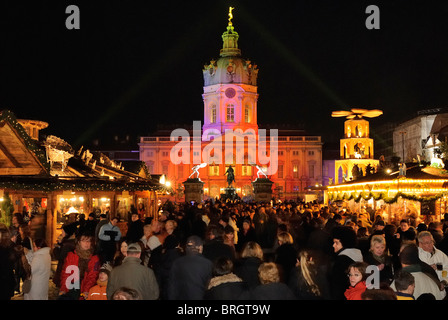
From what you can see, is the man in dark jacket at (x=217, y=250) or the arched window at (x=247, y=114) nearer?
the man in dark jacket at (x=217, y=250)

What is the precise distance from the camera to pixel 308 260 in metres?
6.29

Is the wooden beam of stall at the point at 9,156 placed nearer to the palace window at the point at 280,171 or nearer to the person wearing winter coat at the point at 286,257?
the person wearing winter coat at the point at 286,257

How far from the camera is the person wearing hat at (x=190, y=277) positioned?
640 cm

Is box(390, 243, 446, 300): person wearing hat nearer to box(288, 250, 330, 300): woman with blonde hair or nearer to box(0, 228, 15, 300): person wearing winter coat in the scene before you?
box(288, 250, 330, 300): woman with blonde hair

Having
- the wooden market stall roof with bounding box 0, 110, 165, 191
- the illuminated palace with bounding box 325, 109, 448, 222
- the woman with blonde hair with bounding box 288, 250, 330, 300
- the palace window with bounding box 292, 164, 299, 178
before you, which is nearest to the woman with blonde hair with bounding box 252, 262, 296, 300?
the woman with blonde hair with bounding box 288, 250, 330, 300

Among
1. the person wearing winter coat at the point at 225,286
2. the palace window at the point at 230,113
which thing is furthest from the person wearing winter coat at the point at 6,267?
the palace window at the point at 230,113

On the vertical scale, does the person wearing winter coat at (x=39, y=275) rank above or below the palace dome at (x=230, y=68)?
below

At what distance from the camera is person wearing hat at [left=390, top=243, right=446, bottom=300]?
6168 millimetres

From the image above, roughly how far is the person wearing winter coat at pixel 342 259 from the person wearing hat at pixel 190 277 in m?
1.46

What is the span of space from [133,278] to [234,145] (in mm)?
77200

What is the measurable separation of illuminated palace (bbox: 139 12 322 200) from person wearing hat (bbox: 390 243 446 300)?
75784mm

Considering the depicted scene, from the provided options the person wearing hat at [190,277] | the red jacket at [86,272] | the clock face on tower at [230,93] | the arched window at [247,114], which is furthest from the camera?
the arched window at [247,114]

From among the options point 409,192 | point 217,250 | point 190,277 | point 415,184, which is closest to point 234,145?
point 409,192

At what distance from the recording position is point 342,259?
694 centimetres
